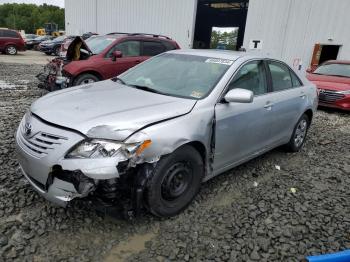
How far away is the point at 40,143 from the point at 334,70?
9.45 meters

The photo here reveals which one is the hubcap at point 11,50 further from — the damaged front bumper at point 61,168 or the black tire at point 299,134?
the damaged front bumper at point 61,168

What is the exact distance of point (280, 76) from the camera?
4473mm

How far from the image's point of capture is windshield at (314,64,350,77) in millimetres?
9446

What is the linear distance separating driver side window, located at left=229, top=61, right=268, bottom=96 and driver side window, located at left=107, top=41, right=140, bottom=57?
5.04 m

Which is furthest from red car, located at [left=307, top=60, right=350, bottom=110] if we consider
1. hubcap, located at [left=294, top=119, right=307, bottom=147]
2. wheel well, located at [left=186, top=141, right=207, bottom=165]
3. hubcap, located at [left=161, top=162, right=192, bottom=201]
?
hubcap, located at [left=161, top=162, right=192, bottom=201]

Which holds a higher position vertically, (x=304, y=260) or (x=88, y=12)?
(x=88, y=12)

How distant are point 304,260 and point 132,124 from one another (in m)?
1.84

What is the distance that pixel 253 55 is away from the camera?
4.08 m

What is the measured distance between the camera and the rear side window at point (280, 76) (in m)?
4.28

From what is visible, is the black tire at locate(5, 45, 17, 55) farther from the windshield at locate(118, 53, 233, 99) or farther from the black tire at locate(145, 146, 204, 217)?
the black tire at locate(145, 146, 204, 217)

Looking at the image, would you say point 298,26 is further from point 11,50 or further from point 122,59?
point 11,50

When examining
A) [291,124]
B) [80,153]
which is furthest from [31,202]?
[291,124]

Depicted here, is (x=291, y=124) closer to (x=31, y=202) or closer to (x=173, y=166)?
(x=173, y=166)

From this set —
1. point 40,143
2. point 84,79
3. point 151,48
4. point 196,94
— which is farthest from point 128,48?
point 40,143
